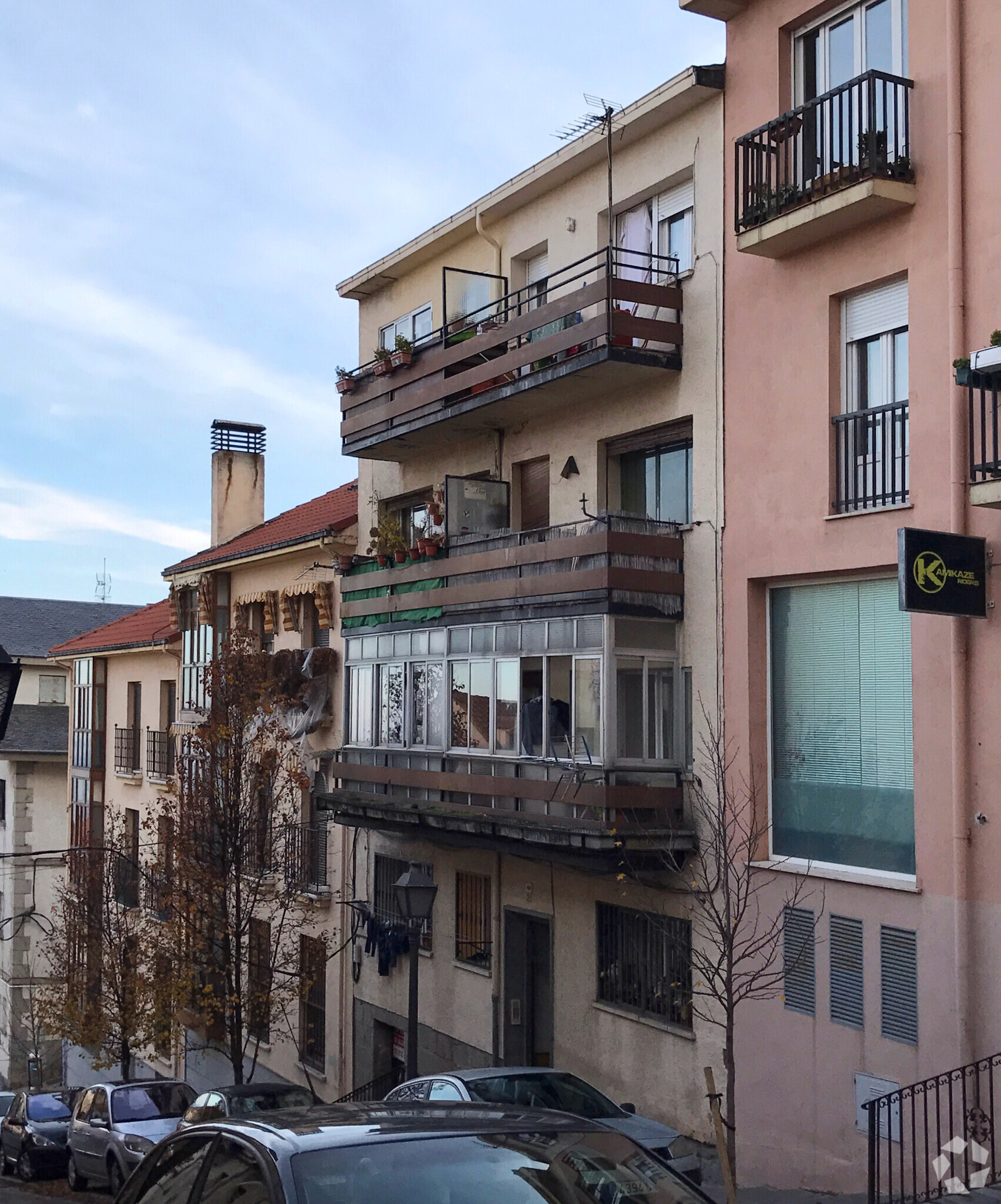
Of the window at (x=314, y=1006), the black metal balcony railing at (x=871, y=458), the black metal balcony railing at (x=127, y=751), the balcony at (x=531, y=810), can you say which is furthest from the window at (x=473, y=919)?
the black metal balcony railing at (x=127, y=751)

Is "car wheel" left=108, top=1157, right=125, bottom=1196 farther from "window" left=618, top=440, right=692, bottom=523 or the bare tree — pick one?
"window" left=618, top=440, right=692, bottom=523

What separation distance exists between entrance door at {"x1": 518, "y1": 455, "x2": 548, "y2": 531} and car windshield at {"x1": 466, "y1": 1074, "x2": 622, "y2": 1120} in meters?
8.39

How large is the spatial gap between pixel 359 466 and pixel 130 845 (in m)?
12.1

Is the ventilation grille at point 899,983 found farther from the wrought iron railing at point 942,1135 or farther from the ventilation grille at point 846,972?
the wrought iron railing at point 942,1135

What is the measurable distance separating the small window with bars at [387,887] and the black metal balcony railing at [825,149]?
1258cm

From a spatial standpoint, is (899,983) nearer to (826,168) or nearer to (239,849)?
(826,168)

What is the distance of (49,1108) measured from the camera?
25391mm

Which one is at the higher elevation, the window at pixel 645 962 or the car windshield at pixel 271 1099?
the window at pixel 645 962

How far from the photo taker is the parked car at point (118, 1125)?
18766mm

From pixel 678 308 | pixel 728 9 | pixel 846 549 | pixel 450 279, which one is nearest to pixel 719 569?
pixel 846 549

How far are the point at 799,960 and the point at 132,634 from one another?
2664 centimetres

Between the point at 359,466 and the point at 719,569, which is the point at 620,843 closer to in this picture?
the point at 719,569

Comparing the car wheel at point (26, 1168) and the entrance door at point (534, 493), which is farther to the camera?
the car wheel at point (26, 1168)

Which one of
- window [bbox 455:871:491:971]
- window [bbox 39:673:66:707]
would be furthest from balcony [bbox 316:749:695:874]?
window [bbox 39:673:66:707]
